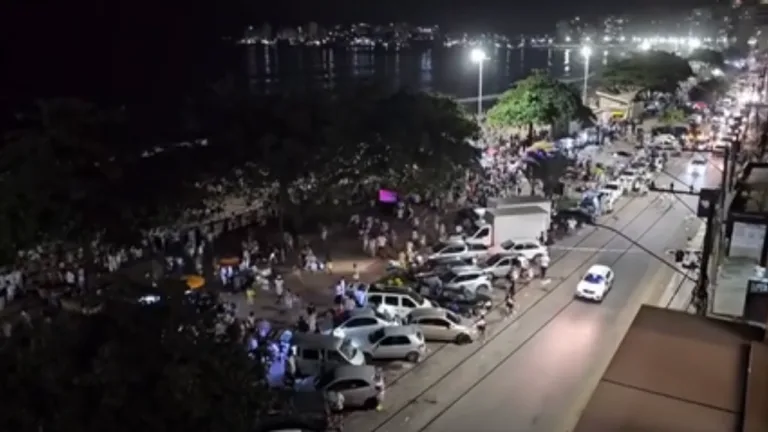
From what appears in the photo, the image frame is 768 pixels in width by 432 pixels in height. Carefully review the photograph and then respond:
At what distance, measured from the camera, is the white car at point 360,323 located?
1616 cm

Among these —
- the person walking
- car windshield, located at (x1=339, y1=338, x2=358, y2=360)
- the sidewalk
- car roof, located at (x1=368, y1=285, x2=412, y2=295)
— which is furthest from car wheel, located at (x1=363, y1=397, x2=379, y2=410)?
the person walking

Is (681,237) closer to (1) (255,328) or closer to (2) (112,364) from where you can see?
(1) (255,328)

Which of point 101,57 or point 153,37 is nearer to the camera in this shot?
point 101,57

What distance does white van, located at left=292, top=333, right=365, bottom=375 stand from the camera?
14.7m

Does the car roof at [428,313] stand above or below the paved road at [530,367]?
above

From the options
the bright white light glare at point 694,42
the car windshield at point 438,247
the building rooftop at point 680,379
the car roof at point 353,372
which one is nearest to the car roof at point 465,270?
the car windshield at point 438,247

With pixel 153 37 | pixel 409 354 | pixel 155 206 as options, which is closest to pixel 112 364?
pixel 409 354

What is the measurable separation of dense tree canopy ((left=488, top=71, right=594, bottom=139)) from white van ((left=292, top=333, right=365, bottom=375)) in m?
26.0

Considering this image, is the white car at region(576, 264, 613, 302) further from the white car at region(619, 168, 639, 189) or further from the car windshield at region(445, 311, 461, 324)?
the white car at region(619, 168, 639, 189)

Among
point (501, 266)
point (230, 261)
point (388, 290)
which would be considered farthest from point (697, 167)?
point (230, 261)

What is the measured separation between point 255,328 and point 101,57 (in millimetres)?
56476

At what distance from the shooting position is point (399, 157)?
25.5 meters

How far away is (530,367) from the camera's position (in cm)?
1554

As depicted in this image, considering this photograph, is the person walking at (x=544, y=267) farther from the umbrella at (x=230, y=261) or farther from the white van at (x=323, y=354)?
the umbrella at (x=230, y=261)
